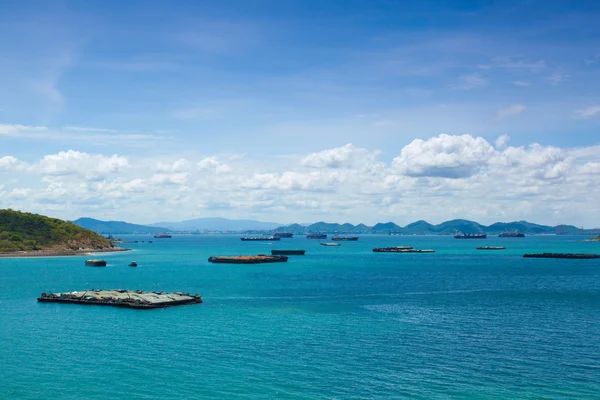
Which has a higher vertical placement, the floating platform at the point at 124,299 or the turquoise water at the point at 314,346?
the floating platform at the point at 124,299

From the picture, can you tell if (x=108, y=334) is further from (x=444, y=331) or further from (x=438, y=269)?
(x=438, y=269)

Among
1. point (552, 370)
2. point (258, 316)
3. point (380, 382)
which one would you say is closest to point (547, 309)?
point (552, 370)

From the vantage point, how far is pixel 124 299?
302 ft

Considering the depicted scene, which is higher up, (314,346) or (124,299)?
(124,299)

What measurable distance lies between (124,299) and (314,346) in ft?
141

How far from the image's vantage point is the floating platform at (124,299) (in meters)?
90.8

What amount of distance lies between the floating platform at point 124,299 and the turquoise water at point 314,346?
2.85 m

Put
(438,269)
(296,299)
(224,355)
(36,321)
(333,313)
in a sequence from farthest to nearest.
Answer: (438,269), (296,299), (333,313), (36,321), (224,355)

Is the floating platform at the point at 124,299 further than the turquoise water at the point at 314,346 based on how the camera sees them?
Yes

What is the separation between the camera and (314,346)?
200ft

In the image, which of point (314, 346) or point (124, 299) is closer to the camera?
point (314, 346)

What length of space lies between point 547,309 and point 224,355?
53.8 metres

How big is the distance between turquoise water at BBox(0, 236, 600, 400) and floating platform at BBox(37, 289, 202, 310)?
2851 mm

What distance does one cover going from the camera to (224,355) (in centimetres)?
5744
